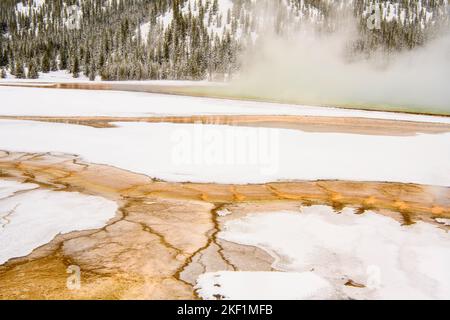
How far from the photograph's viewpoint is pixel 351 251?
307cm

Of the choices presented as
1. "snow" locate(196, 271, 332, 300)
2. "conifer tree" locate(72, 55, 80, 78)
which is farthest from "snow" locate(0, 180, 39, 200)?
"conifer tree" locate(72, 55, 80, 78)

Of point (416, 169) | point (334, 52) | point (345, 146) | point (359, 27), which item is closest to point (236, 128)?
point (345, 146)

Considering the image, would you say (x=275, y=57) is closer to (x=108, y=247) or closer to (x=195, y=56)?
(x=195, y=56)

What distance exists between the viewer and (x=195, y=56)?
86250 millimetres

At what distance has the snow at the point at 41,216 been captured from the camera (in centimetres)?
308

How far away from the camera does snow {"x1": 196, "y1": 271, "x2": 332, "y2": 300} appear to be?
7.86ft

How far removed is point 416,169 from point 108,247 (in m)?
4.99

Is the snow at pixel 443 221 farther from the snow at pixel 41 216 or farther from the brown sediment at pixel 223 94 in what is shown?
the brown sediment at pixel 223 94

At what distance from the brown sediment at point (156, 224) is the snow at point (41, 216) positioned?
11 centimetres

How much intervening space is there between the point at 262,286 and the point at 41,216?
218 centimetres

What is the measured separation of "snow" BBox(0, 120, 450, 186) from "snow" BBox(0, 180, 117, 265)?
1.38 metres

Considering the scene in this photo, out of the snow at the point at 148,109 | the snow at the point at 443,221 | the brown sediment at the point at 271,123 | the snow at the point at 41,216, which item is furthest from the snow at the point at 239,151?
the snow at the point at 148,109

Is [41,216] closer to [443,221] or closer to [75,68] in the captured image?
[443,221]

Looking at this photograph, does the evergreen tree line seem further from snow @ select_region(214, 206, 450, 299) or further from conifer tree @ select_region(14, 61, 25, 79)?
snow @ select_region(214, 206, 450, 299)
